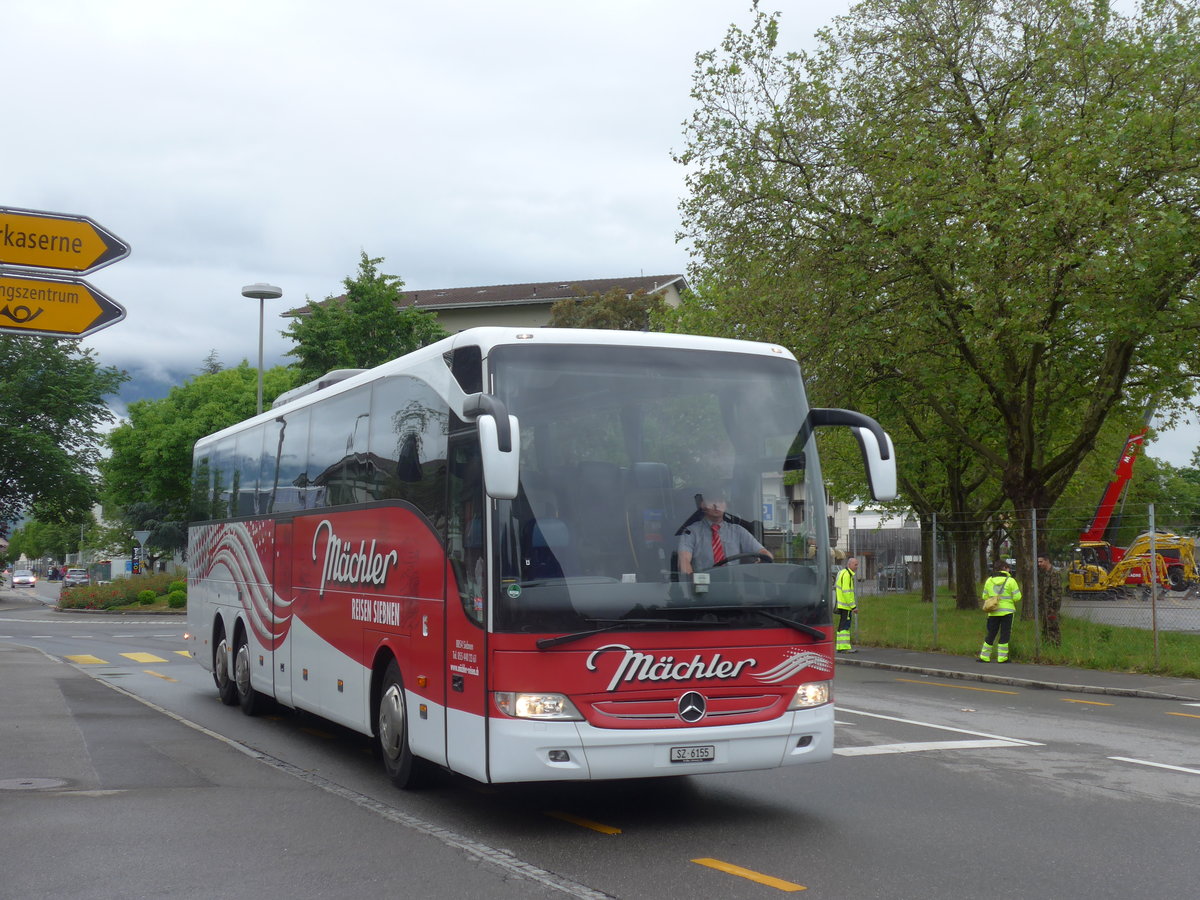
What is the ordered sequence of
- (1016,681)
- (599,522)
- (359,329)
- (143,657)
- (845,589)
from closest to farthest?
(599,522) < (1016,681) < (845,589) < (143,657) < (359,329)

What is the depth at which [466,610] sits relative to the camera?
318 inches

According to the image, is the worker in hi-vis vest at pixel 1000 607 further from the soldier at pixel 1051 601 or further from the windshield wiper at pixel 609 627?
the windshield wiper at pixel 609 627

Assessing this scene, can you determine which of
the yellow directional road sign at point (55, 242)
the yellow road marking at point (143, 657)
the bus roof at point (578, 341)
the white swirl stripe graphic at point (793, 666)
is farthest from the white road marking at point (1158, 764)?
the yellow road marking at point (143, 657)

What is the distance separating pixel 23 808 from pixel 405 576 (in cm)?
304

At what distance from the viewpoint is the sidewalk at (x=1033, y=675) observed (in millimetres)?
17812

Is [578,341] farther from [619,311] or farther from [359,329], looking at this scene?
[619,311]

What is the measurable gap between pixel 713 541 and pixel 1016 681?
43.2ft

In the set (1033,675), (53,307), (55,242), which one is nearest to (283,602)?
(53,307)

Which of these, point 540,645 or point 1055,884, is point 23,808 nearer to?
point 540,645

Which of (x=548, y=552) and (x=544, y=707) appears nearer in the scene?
(x=544, y=707)

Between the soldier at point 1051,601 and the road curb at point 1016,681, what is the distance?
2721 mm

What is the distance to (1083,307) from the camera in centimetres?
2047

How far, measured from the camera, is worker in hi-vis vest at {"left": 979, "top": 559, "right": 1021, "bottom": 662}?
72.1 ft

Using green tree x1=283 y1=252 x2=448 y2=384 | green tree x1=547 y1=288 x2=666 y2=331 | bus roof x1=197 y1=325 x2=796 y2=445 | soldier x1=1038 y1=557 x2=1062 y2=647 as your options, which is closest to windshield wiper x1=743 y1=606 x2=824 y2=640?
bus roof x1=197 y1=325 x2=796 y2=445
